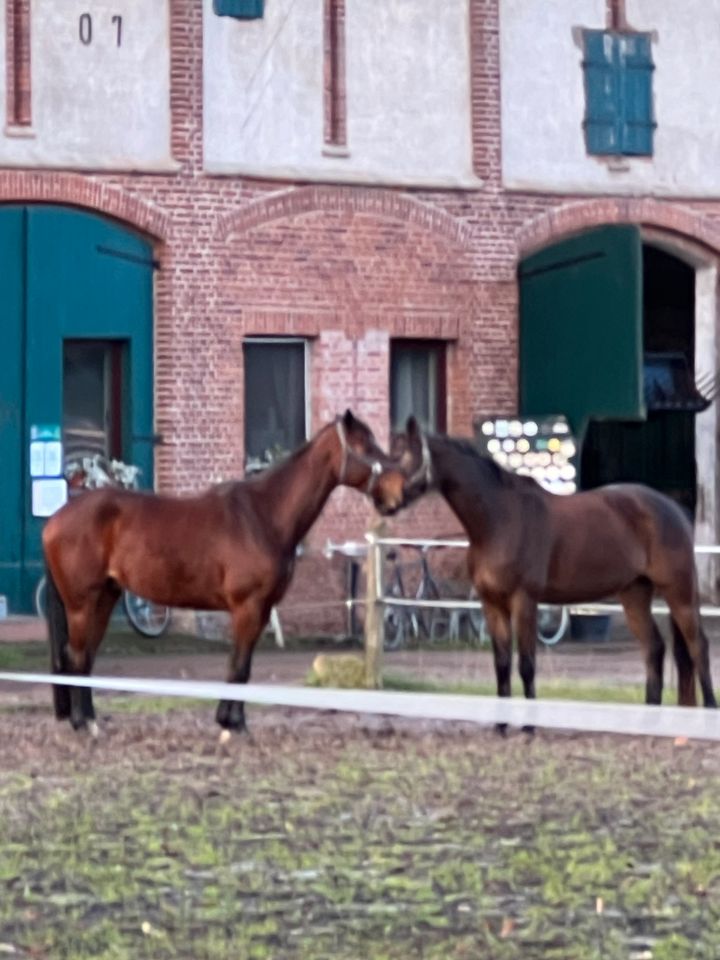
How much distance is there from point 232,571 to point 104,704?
116 inches

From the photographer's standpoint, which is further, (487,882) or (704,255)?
(704,255)

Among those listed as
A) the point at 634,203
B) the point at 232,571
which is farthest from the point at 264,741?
the point at 634,203

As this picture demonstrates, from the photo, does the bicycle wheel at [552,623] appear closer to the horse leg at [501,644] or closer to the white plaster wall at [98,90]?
the white plaster wall at [98,90]

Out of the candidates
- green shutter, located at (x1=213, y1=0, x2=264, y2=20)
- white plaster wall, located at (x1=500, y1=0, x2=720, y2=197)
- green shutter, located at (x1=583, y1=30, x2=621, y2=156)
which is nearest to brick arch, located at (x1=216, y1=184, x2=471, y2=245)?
white plaster wall, located at (x1=500, y1=0, x2=720, y2=197)

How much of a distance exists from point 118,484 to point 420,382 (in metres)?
4.06

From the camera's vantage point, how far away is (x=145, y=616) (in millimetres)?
25016

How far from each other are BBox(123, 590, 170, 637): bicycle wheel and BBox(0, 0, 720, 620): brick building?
119 centimetres

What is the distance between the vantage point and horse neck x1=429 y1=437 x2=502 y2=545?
15.5m

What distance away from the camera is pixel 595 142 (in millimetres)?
28234

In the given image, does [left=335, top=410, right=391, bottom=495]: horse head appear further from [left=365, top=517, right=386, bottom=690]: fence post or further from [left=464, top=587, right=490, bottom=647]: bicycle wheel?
[left=464, top=587, right=490, bottom=647]: bicycle wheel

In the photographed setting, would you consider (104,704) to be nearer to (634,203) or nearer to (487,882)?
(487,882)

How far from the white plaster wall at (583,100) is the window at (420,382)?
2074 millimetres

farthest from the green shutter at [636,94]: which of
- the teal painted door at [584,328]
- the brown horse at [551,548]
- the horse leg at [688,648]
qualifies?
the horse leg at [688,648]

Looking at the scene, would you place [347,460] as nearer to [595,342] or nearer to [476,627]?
[476,627]
